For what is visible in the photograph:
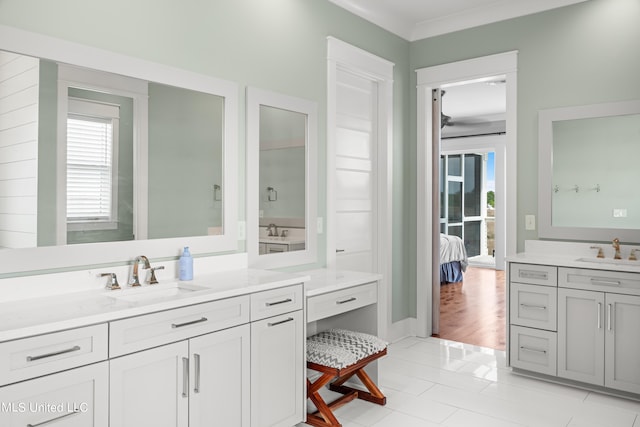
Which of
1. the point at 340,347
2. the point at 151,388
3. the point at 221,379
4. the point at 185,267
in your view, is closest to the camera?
the point at 151,388

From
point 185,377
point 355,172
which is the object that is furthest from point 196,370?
point 355,172

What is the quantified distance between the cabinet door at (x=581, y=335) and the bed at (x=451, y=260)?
12.6 ft

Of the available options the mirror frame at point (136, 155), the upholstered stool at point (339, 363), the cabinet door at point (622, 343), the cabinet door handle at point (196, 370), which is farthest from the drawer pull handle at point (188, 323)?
the cabinet door at point (622, 343)

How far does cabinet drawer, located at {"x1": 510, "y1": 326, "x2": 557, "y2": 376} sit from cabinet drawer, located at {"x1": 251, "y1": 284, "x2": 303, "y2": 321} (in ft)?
5.84

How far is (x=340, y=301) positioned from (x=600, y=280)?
1.68 m

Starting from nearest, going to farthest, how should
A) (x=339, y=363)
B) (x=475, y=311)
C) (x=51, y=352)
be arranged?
(x=51, y=352)
(x=339, y=363)
(x=475, y=311)

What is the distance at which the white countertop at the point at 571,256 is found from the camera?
3133 mm

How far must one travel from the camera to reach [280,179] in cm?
314

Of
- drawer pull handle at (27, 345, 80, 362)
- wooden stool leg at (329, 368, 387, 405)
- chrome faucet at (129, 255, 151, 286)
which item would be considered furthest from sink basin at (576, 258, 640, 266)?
drawer pull handle at (27, 345, 80, 362)

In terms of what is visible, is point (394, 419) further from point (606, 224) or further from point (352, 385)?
point (606, 224)

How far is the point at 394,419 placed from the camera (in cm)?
279

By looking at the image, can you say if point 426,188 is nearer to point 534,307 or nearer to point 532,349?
point 534,307

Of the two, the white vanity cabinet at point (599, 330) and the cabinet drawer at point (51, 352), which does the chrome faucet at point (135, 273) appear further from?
the white vanity cabinet at point (599, 330)

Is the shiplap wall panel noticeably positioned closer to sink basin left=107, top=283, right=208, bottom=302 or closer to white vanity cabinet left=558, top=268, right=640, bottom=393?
sink basin left=107, top=283, right=208, bottom=302
